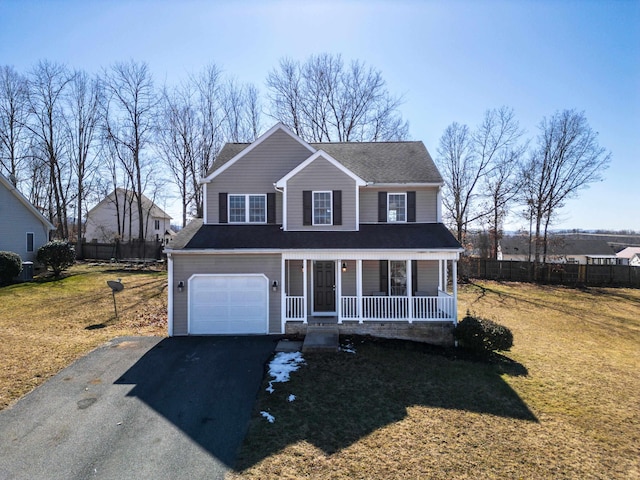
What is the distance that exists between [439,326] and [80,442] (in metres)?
10.1

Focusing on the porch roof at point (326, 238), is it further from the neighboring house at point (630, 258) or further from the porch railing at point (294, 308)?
the neighboring house at point (630, 258)

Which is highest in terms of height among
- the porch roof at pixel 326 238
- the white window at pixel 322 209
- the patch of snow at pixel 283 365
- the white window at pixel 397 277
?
the white window at pixel 322 209

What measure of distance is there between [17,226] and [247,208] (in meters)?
18.6

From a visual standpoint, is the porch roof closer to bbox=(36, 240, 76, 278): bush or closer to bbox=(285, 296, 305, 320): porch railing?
bbox=(285, 296, 305, 320): porch railing

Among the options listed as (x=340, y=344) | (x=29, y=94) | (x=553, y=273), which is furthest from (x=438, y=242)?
(x=29, y=94)

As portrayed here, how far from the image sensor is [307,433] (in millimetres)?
6180

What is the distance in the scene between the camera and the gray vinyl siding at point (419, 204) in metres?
14.0

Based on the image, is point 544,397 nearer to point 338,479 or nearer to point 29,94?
point 338,479

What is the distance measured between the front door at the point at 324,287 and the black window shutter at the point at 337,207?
5.44 feet

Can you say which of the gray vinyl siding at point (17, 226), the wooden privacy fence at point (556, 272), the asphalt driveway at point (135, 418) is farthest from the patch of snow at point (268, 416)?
the wooden privacy fence at point (556, 272)

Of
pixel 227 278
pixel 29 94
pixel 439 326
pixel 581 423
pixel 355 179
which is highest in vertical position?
pixel 29 94

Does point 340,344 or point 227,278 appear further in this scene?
point 227,278

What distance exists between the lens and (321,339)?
36.4ft

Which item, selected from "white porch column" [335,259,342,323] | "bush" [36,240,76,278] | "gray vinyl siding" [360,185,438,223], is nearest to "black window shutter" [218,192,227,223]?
"white porch column" [335,259,342,323]
